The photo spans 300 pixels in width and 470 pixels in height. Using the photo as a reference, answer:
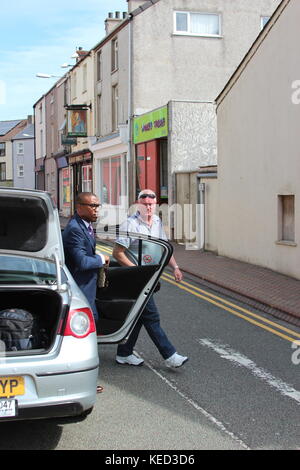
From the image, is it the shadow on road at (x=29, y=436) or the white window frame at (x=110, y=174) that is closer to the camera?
the shadow on road at (x=29, y=436)

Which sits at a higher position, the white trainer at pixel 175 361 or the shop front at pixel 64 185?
the shop front at pixel 64 185

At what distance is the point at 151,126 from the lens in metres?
23.4

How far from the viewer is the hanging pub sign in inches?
1314

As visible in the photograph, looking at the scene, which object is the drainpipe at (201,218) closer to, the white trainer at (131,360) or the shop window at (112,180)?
the shop window at (112,180)

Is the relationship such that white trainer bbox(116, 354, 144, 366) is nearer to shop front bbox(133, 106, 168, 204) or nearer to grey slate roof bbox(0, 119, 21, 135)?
shop front bbox(133, 106, 168, 204)

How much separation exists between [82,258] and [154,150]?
18.0 metres

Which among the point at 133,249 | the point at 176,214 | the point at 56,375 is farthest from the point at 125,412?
the point at 176,214

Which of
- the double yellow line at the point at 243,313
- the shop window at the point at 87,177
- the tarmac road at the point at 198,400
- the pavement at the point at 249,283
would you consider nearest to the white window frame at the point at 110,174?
the shop window at the point at 87,177

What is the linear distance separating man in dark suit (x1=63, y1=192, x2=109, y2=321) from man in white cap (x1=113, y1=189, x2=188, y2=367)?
55 centimetres

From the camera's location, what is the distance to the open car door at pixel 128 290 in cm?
591

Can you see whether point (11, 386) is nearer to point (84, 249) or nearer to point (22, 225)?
point (84, 249)

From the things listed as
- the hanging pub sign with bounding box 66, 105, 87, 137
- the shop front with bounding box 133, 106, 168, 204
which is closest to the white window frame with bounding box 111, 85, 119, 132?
the shop front with bounding box 133, 106, 168, 204

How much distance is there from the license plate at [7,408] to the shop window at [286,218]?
392 inches

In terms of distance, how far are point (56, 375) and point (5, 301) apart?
96 cm
